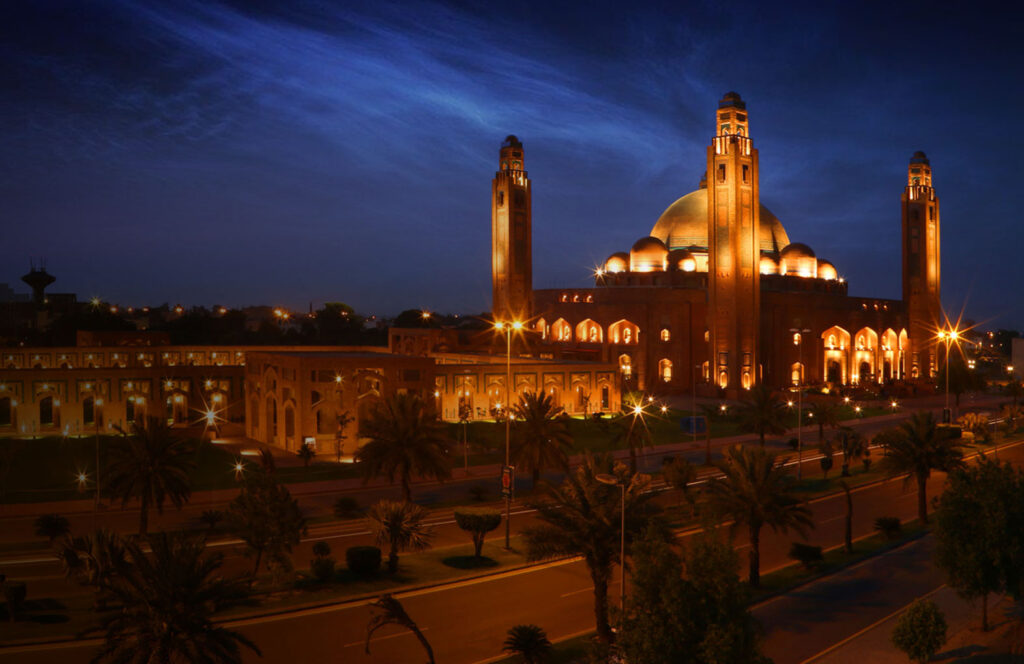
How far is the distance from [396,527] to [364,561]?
117 centimetres

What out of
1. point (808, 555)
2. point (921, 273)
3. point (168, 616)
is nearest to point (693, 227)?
point (921, 273)

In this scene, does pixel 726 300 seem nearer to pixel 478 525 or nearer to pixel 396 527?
pixel 478 525

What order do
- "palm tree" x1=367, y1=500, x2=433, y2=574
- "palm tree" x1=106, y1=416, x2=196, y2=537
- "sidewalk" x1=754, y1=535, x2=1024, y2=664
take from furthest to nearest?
1. "palm tree" x1=106, y1=416, x2=196, y2=537
2. "palm tree" x1=367, y1=500, x2=433, y2=574
3. "sidewalk" x1=754, y1=535, x2=1024, y2=664

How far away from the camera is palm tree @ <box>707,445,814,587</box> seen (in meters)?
21.0

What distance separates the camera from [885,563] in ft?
77.0

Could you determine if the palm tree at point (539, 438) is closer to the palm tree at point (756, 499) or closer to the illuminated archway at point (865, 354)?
the palm tree at point (756, 499)

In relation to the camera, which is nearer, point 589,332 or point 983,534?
point 983,534

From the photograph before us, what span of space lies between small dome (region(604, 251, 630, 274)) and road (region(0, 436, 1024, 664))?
69298mm

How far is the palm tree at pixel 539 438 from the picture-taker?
3056cm

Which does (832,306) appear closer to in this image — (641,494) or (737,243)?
(737,243)

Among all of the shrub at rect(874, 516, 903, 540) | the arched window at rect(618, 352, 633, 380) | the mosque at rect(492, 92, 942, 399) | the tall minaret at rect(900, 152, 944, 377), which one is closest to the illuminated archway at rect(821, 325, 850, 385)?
the mosque at rect(492, 92, 942, 399)

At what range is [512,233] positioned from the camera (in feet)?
278

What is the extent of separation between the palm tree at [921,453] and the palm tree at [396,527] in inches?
682

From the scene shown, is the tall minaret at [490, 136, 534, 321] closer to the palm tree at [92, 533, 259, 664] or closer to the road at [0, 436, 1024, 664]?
the road at [0, 436, 1024, 664]
